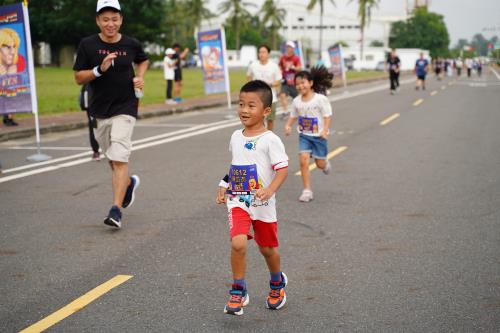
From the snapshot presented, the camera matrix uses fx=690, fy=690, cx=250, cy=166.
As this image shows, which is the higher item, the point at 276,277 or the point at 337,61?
the point at 337,61

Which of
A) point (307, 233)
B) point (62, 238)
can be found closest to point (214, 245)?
point (307, 233)

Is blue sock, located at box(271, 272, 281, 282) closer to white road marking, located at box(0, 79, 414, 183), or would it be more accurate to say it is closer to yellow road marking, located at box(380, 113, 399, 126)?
white road marking, located at box(0, 79, 414, 183)

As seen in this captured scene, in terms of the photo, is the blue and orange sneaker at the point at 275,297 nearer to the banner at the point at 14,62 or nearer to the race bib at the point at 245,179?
the race bib at the point at 245,179

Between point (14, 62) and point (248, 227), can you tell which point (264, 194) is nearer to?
point (248, 227)

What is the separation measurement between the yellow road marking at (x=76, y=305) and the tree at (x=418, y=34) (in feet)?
482

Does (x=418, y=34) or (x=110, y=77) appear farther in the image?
(x=418, y=34)

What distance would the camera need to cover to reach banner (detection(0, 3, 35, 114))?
10883 millimetres

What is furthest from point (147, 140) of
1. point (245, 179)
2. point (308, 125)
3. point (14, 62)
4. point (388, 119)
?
point (245, 179)

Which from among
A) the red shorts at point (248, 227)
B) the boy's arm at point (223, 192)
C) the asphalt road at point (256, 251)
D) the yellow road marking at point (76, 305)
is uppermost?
the boy's arm at point (223, 192)

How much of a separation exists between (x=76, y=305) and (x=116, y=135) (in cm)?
251

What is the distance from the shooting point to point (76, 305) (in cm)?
431

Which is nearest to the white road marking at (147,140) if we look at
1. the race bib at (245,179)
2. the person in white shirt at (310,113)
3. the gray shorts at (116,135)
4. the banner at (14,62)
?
the banner at (14,62)

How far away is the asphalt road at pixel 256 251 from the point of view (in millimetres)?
4152

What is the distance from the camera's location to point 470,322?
13.3 ft
